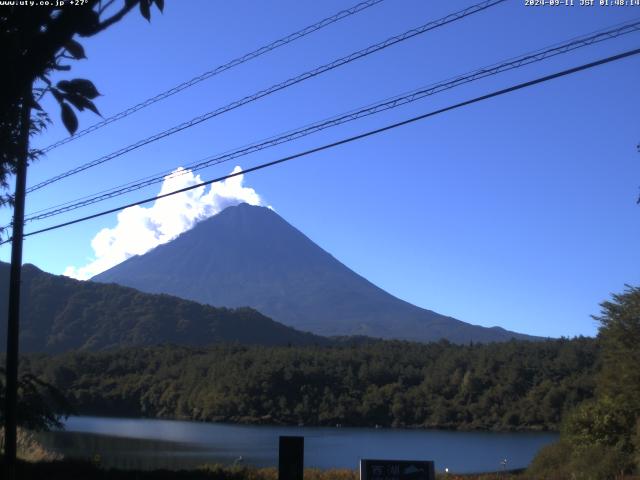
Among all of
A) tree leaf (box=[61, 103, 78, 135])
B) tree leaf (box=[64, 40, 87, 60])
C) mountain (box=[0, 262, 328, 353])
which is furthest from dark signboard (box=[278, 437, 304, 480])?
mountain (box=[0, 262, 328, 353])

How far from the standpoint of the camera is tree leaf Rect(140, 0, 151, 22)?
5.58 m

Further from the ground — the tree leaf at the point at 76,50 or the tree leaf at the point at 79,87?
the tree leaf at the point at 76,50

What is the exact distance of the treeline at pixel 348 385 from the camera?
7106 centimetres

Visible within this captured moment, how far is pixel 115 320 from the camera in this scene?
129 meters

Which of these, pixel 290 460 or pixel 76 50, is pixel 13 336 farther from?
pixel 76 50

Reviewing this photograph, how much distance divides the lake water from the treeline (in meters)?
11.2

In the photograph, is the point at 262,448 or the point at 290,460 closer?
the point at 290,460

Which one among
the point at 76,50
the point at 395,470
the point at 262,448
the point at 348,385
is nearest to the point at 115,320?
the point at 348,385

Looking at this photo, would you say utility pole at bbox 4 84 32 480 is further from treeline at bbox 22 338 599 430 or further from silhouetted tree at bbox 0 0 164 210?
treeline at bbox 22 338 599 430

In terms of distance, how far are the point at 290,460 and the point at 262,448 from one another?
34.9 metres

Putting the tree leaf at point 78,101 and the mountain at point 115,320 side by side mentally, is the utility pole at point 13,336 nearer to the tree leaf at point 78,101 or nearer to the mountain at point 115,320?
the tree leaf at point 78,101

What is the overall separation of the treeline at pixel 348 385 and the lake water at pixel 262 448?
443 inches

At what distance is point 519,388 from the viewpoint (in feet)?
237

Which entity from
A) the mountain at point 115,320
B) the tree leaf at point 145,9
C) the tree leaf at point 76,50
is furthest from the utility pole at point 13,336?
the mountain at point 115,320
